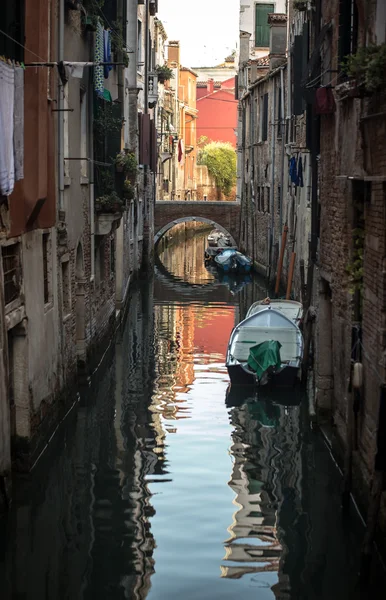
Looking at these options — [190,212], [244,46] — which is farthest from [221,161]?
[190,212]

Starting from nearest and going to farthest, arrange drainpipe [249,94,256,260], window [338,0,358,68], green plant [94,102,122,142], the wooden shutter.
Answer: window [338,0,358,68]
green plant [94,102,122,142]
the wooden shutter
drainpipe [249,94,256,260]

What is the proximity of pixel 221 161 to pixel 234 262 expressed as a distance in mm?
29126

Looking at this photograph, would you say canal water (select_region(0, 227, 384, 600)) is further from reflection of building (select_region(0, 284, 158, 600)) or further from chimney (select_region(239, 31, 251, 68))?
chimney (select_region(239, 31, 251, 68))

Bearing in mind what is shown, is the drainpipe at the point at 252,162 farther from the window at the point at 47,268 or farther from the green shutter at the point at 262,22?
the window at the point at 47,268

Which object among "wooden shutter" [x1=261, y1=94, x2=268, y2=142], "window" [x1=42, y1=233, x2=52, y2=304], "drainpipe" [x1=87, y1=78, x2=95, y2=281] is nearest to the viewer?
"window" [x1=42, y1=233, x2=52, y2=304]

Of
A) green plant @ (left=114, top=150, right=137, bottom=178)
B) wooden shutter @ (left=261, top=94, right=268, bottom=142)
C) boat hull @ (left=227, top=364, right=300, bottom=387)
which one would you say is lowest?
boat hull @ (left=227, top=364, right=300, bottom=387)

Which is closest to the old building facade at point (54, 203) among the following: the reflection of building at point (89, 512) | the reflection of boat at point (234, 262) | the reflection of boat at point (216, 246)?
the reflection of building at point (89, 512)

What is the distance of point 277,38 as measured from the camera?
31172 mm

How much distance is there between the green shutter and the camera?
4278 centimetres

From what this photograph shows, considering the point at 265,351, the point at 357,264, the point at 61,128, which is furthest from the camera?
the point at 265,351

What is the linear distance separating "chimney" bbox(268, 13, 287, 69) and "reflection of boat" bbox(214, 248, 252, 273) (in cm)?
756

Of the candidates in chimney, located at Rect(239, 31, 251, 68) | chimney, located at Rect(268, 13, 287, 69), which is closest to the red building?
chimney, located at Rect(239, 31, 251, 68)

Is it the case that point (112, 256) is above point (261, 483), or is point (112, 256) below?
above

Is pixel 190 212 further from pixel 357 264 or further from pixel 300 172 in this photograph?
pixel 357 264
